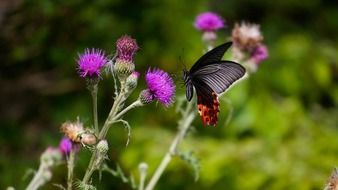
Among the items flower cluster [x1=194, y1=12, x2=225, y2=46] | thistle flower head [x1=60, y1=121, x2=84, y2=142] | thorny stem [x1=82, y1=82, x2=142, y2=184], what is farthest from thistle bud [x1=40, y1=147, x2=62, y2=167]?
flower cluster [x1=194, y1=12, x2=225, y2=46]

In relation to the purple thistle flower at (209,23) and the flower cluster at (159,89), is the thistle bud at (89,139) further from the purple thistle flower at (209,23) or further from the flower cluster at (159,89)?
the purple thistle flower at (209,23)

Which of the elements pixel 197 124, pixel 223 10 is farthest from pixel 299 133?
pixel 223 10

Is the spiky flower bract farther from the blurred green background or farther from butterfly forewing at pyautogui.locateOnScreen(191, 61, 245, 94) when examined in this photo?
the blurred green background

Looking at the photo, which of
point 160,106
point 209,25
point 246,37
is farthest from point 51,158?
point 160,106

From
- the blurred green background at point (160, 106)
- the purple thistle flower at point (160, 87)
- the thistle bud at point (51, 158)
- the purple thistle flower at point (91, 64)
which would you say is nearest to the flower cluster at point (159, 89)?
the purple thistle flower at point (160, 87)

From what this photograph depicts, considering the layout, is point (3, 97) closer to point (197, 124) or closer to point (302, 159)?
point (197, 124)

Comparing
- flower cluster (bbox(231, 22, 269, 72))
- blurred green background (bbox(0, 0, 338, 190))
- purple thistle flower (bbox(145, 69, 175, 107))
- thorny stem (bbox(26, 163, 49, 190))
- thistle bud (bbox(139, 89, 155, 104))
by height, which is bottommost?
thorny stem (bbox(26, 163, 49, 190))

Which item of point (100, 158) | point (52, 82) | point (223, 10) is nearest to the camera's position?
point (100, 158)
